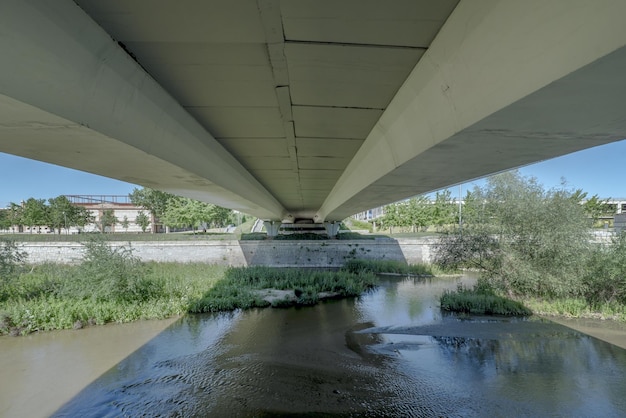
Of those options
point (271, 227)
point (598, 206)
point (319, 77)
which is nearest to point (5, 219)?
point (271, 227)

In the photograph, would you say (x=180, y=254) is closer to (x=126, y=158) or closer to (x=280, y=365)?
(x=280, y=365)

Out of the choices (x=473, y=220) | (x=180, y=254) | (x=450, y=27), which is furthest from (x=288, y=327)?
(x=180, y=254)

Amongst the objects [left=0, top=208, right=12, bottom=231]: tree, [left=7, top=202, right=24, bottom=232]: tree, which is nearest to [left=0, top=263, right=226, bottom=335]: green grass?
[left=7, top=202, right=24, bottom=232]: tree

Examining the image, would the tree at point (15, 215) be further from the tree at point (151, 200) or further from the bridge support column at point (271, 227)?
the bridge support column at point (271, 227)

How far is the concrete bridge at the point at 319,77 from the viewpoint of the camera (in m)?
1.77

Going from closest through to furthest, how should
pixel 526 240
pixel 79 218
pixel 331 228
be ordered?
pixel 526 240 < pixel 331 228 < pixel 79 218

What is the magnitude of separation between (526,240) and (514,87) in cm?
1646

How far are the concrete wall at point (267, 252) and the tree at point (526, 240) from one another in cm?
1285

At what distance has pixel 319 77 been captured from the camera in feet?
11.2

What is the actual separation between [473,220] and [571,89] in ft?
54.1

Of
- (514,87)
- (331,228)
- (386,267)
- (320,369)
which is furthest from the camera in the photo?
(331,228)

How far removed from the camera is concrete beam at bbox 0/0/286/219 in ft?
6.24

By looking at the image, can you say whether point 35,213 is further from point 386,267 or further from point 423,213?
point 423,213

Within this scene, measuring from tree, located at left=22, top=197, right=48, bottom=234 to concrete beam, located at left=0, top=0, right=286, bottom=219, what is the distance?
179 feet
